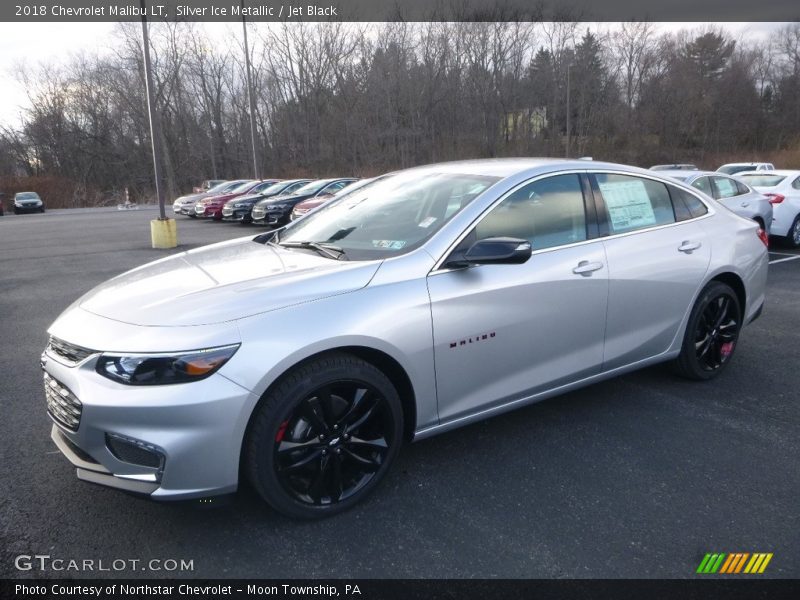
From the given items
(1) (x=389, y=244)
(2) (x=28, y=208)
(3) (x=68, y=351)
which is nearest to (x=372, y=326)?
(1) (x=389, y=244)

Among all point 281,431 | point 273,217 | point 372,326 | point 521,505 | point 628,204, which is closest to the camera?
point 281,431

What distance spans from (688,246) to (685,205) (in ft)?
1.19

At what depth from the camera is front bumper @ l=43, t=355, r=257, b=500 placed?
7.81 feet

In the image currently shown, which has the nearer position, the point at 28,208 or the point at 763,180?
the point at 763,180

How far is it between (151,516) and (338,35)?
53.4 meters

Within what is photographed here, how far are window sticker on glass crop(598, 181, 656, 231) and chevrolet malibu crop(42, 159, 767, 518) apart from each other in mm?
15

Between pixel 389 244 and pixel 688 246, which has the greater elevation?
pixel 389 244

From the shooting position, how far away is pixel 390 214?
11.9 ft

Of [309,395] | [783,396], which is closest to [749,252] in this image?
[783,396]

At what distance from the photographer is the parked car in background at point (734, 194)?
10.0 m

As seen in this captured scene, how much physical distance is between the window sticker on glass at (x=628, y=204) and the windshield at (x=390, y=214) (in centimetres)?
89

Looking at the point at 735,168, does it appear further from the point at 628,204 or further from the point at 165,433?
the point at 165,433
